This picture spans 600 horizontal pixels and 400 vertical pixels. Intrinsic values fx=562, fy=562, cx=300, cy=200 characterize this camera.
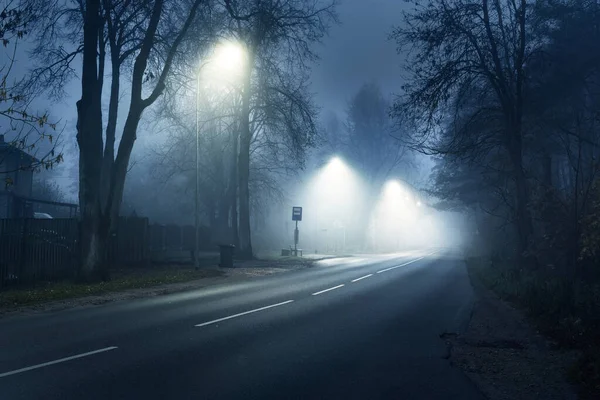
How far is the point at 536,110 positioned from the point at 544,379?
49.4ft

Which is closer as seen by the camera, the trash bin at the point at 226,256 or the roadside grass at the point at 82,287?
the roadside grass at the point at 82,287

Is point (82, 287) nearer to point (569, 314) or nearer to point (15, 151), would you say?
point (15, 151)

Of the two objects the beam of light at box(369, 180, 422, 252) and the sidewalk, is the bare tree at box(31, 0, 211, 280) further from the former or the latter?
the beam of light at box(369, 180, 422, 252)

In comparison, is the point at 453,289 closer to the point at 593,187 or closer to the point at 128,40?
the point at 593,187

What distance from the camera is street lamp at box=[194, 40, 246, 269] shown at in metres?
22.9

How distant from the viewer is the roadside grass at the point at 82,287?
45.0 ft

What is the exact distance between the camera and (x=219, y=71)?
1135 inches

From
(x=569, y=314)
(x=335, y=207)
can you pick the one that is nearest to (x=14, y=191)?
(x=569, y=314)

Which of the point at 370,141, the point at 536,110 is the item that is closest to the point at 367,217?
the point at 370,141

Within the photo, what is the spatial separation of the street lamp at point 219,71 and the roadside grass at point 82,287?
2.09 meters

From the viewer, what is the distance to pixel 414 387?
6590 mm

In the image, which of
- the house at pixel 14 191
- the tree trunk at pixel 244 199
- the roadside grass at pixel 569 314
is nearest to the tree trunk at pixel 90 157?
the roadside grass at pixel 569 314

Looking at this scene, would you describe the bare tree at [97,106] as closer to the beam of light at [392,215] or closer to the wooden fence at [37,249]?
Answer: the wooden fence at [37,249]

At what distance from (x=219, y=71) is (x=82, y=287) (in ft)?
51.7
